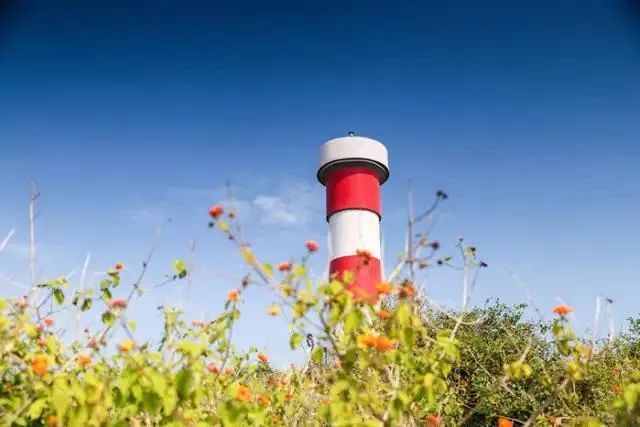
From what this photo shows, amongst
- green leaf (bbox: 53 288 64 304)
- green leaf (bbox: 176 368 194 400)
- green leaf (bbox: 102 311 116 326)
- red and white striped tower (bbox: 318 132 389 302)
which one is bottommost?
green leaf (bbox: 176 368 194 400)

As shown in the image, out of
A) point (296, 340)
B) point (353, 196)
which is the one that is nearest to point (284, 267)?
point (296, 340)

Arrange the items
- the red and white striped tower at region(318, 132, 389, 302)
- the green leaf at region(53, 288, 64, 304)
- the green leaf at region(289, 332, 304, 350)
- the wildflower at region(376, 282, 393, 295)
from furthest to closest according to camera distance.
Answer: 1. the red and white striped tower at region(318, 132, 389, 302)
2. the green leaf at region(53, 288, 64, 304)
3. the green leaf at region(289, 332, 304, 350)
4. the wildflower at region(376, 282, 393, 295)

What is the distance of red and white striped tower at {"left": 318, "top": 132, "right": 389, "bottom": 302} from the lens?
31.5ft

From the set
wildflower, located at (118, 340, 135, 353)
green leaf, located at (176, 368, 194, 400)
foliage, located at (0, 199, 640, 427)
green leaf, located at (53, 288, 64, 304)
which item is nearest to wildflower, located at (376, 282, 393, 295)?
foliage, located at (0, 199, 640, 427)

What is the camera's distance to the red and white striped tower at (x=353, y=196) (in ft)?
31.5

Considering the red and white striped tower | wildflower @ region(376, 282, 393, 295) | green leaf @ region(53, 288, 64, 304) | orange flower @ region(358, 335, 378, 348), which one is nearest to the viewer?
orange flower @ region(358, 335, 378, 348)

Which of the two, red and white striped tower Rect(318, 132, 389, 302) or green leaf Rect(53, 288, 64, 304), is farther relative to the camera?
red and white striped tower Rect(318, 132, 389, 302)

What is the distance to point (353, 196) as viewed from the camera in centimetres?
995

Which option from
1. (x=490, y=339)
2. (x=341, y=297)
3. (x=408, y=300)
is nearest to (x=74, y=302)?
(x=341, y=297)

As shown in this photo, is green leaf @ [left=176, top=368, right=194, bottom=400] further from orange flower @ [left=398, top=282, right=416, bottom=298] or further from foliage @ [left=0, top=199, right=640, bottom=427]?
orange flower @ [left=398, top=282, right=416, bottom=298]

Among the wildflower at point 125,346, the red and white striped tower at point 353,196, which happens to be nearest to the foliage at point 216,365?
the wildflower at point 125,346

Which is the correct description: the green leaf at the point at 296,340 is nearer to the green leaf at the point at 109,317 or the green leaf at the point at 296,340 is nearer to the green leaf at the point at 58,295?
the green leaf at the point at 109,317

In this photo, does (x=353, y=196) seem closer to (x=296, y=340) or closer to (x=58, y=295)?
(x=58, y=295)

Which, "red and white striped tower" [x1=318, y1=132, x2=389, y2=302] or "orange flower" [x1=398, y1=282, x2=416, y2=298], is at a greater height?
"red and white striped tower" [x1=318, y1=132, x2=389, y2=302]
